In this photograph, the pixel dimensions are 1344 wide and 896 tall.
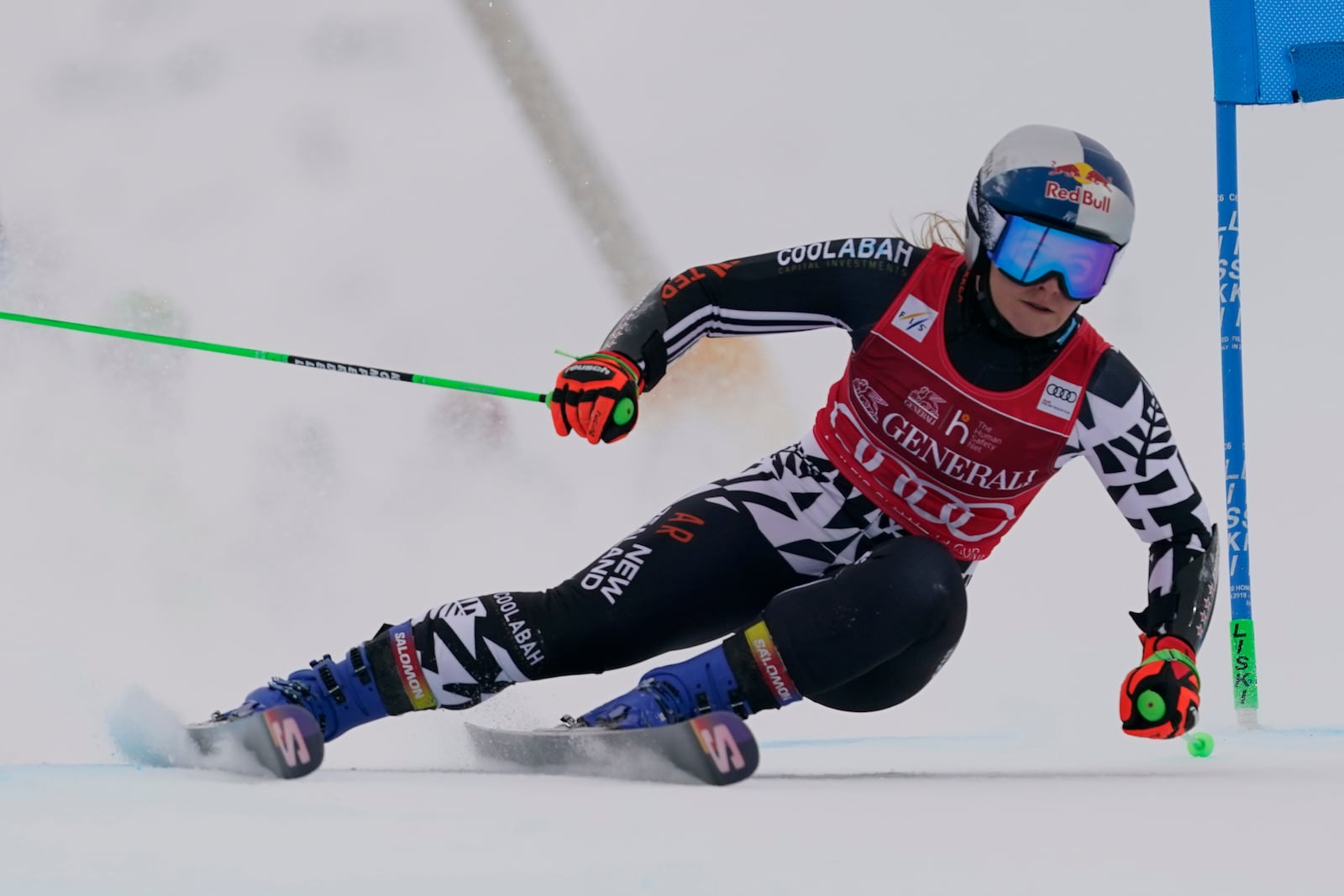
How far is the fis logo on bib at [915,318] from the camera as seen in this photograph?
241 cm

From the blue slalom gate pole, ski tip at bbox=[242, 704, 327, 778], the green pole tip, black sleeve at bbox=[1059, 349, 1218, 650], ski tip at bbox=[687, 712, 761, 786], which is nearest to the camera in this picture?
ski tip at bbox=[687, 712, 761, 786]

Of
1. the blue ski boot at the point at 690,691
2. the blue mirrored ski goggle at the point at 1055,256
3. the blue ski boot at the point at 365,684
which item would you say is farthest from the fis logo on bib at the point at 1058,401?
the blue ski boot at the point at 365,684

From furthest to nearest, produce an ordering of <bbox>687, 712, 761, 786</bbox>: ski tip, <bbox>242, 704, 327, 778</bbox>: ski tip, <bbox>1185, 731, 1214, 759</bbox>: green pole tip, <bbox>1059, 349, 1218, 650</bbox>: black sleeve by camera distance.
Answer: <bbox>1185, 731, 1214, 759</bbox>: green pole tip, <bbox>1059, 349, 1218, 650</bbox>: black sleeve, <bbox>242, 704, 327, 778</bbox>: ski tip, <bbox>687, 712, 761, 786</bbox>: ski tip

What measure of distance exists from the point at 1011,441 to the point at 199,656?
114 inches

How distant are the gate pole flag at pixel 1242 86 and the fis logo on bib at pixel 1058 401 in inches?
47.6

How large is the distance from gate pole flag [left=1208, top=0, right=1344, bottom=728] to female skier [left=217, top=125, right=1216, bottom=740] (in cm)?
105

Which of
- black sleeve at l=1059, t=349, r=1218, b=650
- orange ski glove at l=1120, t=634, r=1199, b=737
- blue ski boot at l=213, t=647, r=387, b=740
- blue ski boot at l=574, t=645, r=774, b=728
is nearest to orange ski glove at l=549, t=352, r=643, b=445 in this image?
blue ski boot at l=574, t=645, r=774, b=728

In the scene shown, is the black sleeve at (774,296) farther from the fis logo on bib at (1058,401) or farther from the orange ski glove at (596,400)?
the fis logo on bib at (1058,401)

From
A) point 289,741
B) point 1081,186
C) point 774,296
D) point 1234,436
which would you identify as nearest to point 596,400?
point 774,296

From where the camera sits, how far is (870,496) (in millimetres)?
2480

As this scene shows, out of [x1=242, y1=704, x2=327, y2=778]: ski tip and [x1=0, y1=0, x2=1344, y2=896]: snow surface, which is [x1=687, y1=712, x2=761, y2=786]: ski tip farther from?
[x1=0, y1=0, x2=1344, y2=896]: snow surface

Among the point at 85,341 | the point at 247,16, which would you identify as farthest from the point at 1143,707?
the point at 247,16

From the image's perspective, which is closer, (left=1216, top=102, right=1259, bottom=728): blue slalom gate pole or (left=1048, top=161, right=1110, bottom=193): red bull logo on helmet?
(left=1048, top=161, right=1110, bottom=193): red bull logo on helmet

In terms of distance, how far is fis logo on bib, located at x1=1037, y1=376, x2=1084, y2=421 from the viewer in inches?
92.1
